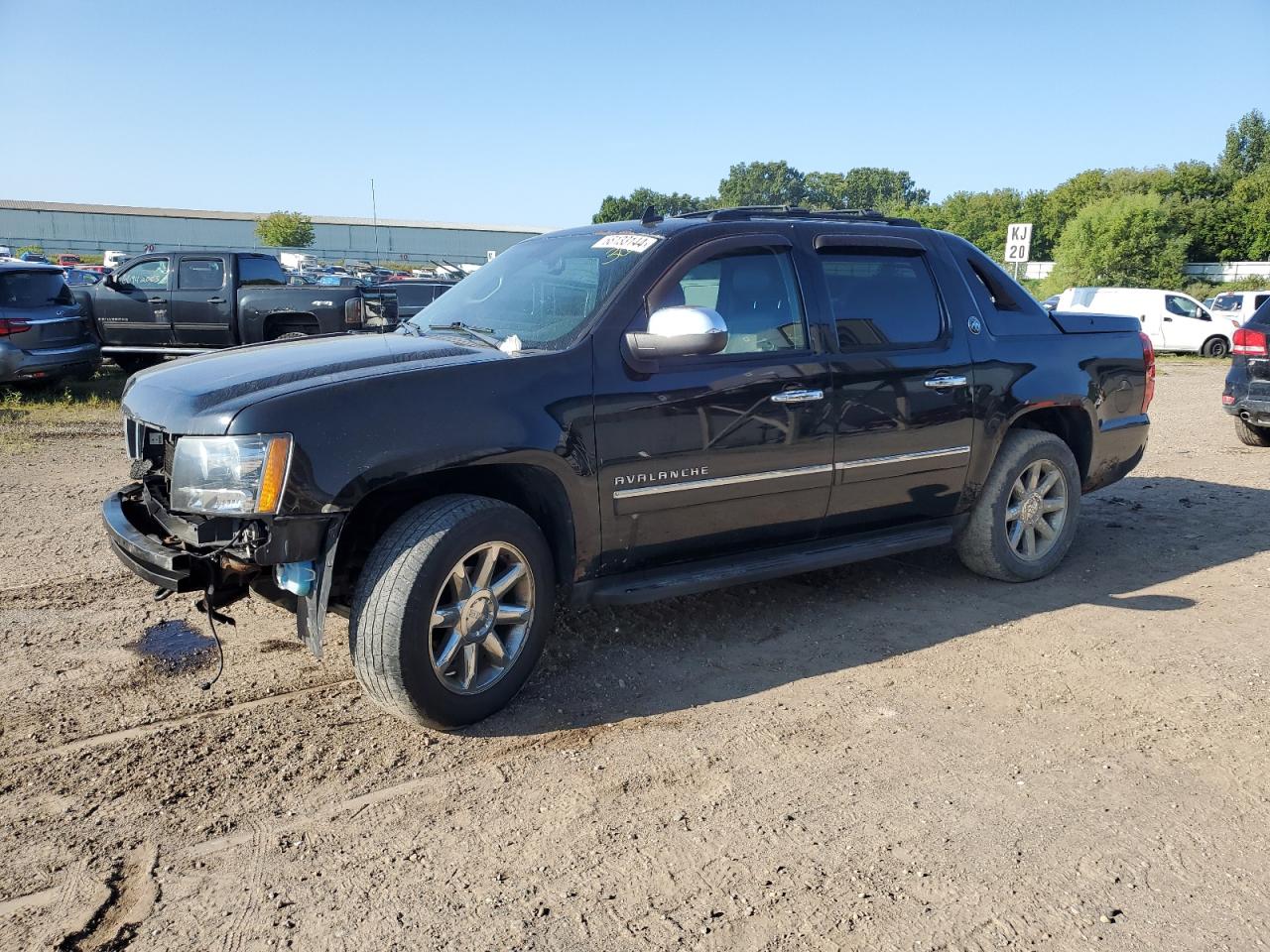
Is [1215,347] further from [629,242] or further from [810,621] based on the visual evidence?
[629,242]

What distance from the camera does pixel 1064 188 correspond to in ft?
297

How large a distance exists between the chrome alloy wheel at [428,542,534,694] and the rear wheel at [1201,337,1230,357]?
84.2 feet

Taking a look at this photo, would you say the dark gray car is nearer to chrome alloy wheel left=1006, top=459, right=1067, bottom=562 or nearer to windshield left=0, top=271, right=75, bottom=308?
windshield left=0, top=271, right=75, bottom=308

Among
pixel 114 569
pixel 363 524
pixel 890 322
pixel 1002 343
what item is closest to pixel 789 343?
pixel 890 322

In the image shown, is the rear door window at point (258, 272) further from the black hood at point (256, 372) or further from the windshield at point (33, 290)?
the black hood at point (256, 372)

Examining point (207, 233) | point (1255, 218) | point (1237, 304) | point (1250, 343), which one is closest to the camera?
point (1250, 343)

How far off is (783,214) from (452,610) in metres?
2.56

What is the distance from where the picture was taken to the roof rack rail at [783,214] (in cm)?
459

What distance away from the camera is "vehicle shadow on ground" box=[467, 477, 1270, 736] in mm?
3984

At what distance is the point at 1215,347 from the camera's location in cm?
2467

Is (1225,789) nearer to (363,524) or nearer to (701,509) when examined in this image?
(701,509)

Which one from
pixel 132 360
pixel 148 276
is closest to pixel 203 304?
pixel 148 276

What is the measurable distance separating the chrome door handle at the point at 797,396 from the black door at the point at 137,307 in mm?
11583

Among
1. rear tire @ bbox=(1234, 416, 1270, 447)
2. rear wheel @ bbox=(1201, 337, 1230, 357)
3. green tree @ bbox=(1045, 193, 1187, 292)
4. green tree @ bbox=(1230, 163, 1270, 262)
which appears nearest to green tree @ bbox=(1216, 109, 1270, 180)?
green tree @ bbox=(1230, 163, 1270, 262)
